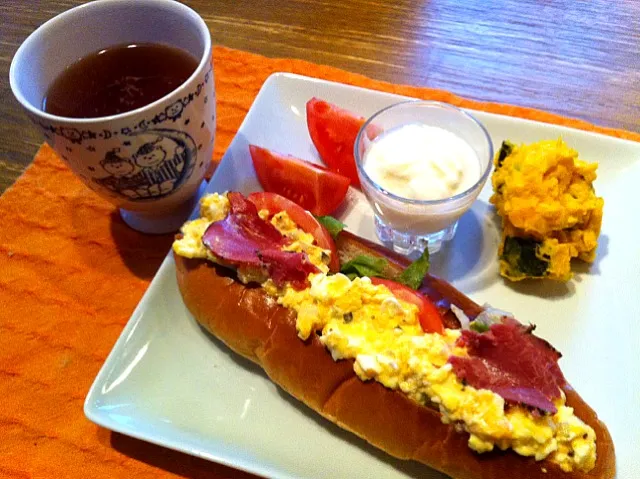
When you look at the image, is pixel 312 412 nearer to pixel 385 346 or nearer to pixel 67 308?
pixel 385 346

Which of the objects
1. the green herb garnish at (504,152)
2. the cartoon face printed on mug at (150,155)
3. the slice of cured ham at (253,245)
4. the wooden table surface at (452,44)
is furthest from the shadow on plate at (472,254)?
the cartoon face printed on mug at (150,155)

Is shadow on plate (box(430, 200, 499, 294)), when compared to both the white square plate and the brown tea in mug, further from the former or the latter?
the brown tea in mug

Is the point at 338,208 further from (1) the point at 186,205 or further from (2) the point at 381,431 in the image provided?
(2) the point at 381,431

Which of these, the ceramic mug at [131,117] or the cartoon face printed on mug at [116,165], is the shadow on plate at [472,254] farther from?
the cartoon face printed on mug at [116,165]

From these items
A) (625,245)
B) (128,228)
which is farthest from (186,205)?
(625,245)

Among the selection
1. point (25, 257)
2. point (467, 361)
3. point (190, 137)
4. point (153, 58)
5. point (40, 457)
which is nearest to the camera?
point (467, 361)
